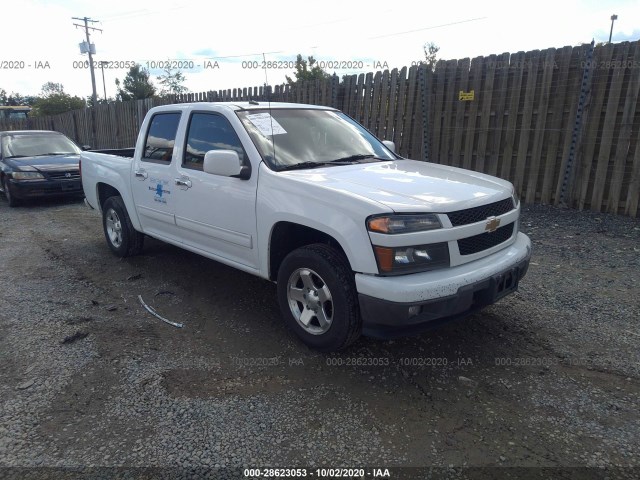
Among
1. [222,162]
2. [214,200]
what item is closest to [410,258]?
[222,162]

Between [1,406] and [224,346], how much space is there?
4.84 feet


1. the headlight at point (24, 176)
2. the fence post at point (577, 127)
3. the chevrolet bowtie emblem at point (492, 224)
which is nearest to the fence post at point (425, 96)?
the fence post at point (577, 127)

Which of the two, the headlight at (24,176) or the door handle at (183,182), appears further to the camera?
the headlight at (24,176)

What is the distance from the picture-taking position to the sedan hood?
31.7ft

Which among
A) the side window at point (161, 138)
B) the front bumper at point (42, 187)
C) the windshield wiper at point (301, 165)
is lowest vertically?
the front bumper at point (42, 187)

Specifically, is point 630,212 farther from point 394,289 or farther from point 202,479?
point 202,479

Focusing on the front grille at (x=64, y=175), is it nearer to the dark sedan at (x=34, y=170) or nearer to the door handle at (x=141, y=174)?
the dark sedan at (x=34, y=170)

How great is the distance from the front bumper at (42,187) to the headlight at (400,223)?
29.6 feet

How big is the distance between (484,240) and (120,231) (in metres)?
4.51

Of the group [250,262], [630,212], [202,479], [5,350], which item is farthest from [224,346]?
[630,212]

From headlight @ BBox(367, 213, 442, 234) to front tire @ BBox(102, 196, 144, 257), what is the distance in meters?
3.80

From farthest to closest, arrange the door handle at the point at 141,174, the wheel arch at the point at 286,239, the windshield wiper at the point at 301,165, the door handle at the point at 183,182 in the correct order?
the door handle at the point at 141,174 < the door handle at the point at 183,182 < the windshield wiper at the point at 301,165 < the wheel arch at the point at 286,239

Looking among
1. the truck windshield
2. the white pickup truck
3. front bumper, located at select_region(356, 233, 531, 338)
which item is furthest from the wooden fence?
front bumper, located at select_region(356, 233, 531, 338)

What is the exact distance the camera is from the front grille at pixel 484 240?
312 centimetres
